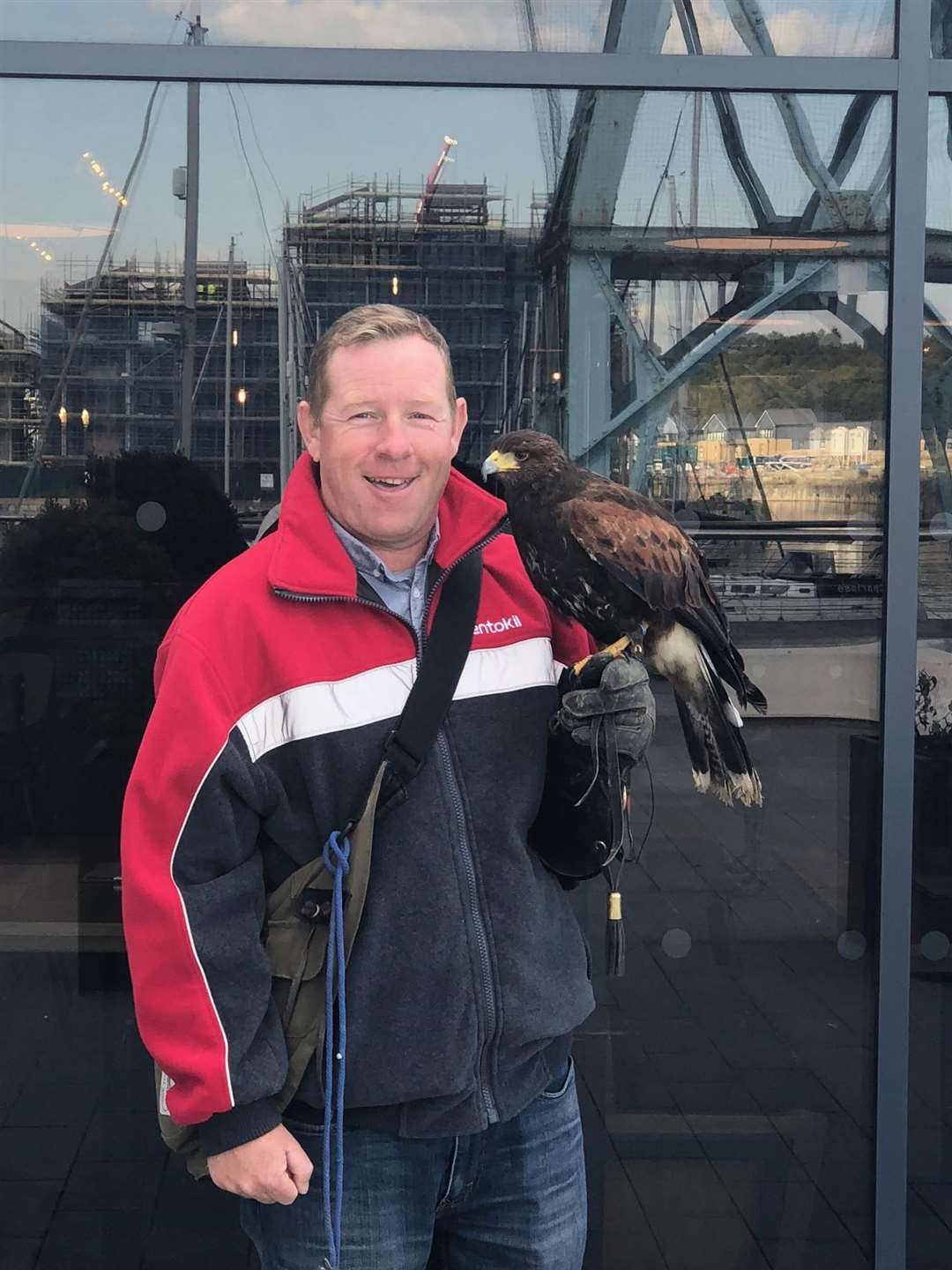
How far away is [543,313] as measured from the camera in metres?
2.65

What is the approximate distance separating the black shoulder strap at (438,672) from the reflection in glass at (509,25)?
4.30 feet

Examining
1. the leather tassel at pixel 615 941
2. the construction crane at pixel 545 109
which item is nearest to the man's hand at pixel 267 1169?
the leather tassel at pixel 615 941

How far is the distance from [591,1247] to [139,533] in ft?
6.19

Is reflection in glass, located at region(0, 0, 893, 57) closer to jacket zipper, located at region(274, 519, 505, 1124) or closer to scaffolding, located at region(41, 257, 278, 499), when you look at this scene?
scaffolding, located at region(41, 257, 278, 499)

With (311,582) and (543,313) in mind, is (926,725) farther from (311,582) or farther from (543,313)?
(311,582)

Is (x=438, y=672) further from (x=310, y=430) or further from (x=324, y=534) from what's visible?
(x=310, y=430)

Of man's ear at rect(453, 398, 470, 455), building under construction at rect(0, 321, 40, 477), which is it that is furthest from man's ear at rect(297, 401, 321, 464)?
building under construction at rect(0, 321, 40, 477)

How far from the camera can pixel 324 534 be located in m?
1.71

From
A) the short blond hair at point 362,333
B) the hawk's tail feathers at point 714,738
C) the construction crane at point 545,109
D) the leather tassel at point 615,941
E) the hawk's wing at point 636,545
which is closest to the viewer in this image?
the short blond hair at point 362,333

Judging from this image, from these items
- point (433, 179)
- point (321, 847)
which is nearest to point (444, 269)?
point (433, 179)

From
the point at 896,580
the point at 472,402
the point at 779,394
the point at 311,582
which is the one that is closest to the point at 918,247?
the point at 779,394

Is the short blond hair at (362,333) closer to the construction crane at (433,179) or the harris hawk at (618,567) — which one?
the harris hawk at (618,567)

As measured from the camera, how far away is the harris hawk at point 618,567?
7.13 ft

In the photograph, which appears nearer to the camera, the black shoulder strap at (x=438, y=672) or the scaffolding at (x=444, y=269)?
the black shoulder strap at (x=438, y=672)
